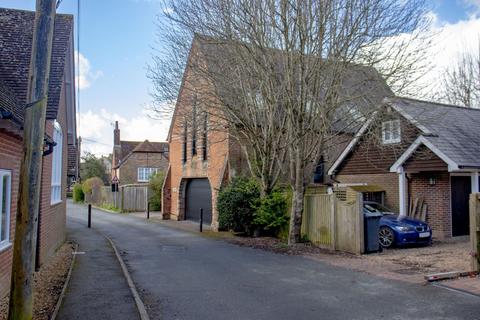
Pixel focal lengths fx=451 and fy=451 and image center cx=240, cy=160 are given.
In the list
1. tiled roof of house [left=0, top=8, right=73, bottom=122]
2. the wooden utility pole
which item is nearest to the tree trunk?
tiled roof of house [left=0, top=8, right=73, bottom=122]

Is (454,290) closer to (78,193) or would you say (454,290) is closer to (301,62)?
(301,62)

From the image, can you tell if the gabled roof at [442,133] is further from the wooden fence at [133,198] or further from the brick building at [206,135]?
the wooden fence at [133,198]

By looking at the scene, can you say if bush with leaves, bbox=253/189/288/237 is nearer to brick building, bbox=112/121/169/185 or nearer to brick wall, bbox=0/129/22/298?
brick wall, bbox=0/129/22/298

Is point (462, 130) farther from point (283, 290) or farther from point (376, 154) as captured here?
point (283, 290)

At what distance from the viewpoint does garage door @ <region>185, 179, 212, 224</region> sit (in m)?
24.6

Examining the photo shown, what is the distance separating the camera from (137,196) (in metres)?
36.3

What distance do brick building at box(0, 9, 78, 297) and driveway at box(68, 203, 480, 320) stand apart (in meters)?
2.50

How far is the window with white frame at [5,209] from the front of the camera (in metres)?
7.60

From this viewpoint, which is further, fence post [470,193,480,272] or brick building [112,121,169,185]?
brick building [112,121,169,185]

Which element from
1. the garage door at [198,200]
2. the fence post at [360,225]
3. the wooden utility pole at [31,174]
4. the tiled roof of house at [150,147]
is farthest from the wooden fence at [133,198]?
the wooden utility pole at [31,174]

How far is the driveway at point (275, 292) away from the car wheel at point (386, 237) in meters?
3.50

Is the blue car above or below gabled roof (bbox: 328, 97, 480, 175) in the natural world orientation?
below

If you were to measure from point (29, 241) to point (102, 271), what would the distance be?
19.5ft

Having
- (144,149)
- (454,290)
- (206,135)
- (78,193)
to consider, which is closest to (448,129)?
(454,290)
